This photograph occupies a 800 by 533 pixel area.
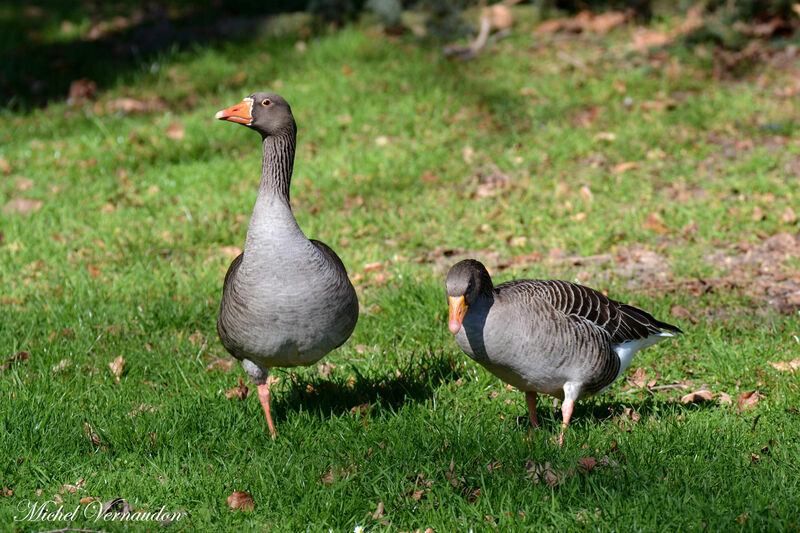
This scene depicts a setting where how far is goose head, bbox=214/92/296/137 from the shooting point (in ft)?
16.1

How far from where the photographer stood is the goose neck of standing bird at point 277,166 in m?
4.72

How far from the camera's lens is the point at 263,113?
16.1 feet

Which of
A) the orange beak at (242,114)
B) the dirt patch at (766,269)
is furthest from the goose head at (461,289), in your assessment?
the dirt patch at (766,269)

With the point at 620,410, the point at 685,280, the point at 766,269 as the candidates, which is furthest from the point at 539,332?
the point at 766,269

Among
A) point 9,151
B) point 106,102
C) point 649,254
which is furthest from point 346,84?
point 649,254

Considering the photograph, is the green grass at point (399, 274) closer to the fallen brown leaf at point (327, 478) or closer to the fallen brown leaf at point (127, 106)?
the fallen brown leaf at point (327, 478)

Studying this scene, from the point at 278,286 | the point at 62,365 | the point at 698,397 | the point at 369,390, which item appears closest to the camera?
the point at 278,286

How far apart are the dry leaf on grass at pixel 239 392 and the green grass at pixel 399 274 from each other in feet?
0.24

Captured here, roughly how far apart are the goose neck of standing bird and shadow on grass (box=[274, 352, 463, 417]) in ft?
4.63

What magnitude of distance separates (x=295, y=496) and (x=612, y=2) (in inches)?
442

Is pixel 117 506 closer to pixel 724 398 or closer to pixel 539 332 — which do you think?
pixel 539 332

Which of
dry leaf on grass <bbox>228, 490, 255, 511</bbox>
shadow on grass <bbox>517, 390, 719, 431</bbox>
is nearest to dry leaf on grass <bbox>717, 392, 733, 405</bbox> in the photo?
shadow on grass <bbox>517, 390, 719, 431</bbox>

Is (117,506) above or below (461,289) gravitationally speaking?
below
